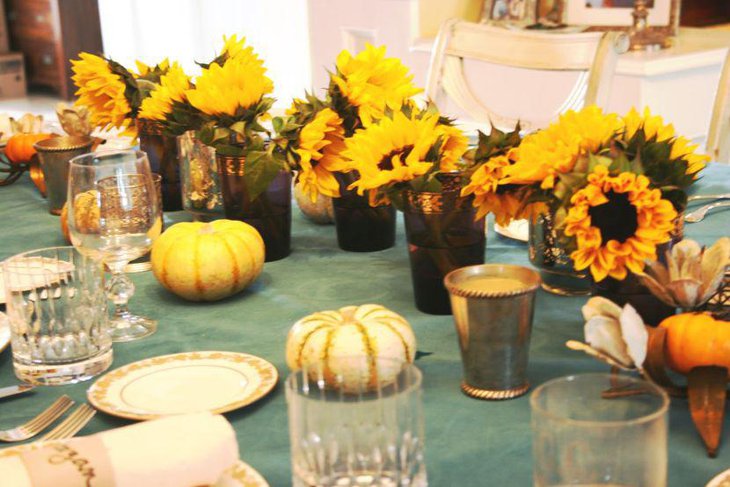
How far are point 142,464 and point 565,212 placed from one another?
457 mm

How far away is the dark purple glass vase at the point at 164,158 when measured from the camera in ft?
5.35

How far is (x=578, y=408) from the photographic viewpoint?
0.66 meters

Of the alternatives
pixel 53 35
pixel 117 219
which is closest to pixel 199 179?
pixel 117 219

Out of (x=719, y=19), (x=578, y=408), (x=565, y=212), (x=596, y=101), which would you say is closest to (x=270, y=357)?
(x=565, y=212)

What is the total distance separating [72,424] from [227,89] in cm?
57

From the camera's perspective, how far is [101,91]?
1648mm

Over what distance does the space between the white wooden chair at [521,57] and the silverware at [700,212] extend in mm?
436

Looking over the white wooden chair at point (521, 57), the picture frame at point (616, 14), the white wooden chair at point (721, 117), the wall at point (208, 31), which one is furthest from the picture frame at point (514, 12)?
the white wooden chair at point (721, 117)

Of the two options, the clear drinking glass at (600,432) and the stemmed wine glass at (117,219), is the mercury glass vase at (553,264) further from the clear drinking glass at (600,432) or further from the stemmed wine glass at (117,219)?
the clear drinking glass at (600,432)

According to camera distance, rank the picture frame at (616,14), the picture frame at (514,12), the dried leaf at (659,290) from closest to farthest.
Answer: the dried leaf at (659,290) → the picture frame at (616,14) → the picture frame at (514,12)

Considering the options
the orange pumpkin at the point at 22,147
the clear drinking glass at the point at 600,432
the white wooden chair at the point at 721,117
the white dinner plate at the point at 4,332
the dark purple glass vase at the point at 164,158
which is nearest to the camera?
the clear drinking glass at the point at 600,432

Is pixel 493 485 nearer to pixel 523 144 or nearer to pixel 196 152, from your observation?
pixel 523 144

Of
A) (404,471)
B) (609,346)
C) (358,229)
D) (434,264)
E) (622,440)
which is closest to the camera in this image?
(622,440)

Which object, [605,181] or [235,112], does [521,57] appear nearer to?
[235,112]
